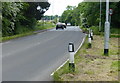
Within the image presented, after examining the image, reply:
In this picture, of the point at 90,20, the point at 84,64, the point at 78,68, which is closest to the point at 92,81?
the point at 78,68

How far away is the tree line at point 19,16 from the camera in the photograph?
23828mm

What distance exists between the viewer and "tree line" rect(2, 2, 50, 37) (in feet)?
78.2

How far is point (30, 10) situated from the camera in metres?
40.0

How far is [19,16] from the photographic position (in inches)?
1266

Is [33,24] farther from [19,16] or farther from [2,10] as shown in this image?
[2,10]

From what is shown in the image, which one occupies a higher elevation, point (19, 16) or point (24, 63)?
point (19, 16)

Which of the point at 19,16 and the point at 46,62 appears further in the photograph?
the point at 19,16

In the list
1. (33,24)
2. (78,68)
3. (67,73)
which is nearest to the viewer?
(67,73)

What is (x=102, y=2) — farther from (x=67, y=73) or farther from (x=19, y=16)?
(x=67, y=73)

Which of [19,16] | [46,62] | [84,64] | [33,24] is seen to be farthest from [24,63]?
[33,24]

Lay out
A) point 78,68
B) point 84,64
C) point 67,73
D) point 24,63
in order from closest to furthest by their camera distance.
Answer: point 67,73, point 78,68, point 84,64, point 24,63

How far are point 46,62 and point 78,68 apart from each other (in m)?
2.08

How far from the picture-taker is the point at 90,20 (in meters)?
38.2

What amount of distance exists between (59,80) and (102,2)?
28172mm
